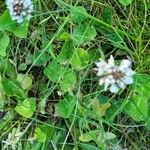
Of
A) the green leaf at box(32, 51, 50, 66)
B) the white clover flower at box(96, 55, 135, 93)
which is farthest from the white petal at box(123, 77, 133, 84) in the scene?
the green leaf at box(32, 51, 50, 66)

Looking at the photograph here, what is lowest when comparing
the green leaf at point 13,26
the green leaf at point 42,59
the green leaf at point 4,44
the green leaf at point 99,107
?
the green leaf at point 99,107

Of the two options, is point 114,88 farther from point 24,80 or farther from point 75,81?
point 24,80

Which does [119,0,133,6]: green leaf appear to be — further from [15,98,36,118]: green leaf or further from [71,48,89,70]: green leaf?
[15,98,36,118]: green leaf

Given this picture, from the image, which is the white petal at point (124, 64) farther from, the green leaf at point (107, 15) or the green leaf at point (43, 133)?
the green leaf at point (43, 133)

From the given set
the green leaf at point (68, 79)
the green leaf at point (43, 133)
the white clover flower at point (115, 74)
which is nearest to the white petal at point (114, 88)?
the white clover flower at point (115, 74)

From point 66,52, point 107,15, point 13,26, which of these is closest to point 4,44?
point 13,26

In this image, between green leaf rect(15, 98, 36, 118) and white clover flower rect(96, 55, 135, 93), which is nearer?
white clover flower rect(96, 55, 135, 93)

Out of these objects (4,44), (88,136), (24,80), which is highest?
(4,44)
